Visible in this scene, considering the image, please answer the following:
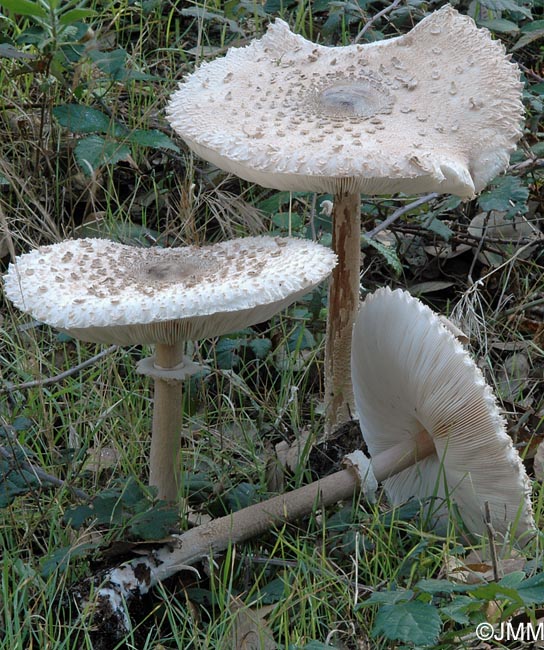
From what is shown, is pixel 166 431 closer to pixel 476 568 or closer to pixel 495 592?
pixel 476 568

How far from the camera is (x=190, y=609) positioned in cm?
258

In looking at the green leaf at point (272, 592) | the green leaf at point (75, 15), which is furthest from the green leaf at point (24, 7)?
the green leaf at point (272, 592)

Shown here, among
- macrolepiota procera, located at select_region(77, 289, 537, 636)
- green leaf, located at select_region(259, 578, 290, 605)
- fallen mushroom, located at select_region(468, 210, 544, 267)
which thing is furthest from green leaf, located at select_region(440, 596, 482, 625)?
fallen mushroom, located at select_region(468, 210, 544, 267)

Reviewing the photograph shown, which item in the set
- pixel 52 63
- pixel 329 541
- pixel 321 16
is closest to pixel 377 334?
pixel 329 541

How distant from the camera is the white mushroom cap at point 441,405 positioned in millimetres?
2611

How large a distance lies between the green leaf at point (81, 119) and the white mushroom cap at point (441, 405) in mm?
1712

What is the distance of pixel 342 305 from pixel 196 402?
2.91 ft

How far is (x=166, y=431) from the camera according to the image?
119 inches

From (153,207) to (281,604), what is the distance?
8.84 feet

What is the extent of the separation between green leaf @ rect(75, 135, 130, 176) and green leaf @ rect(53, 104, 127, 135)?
0.19 feet

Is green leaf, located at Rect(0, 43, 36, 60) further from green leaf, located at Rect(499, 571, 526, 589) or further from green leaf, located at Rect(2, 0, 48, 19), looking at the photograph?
green leaf, located at Rect(499, 571, 526, 589)

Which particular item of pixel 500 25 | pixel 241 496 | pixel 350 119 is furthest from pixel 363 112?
pixel 500 25

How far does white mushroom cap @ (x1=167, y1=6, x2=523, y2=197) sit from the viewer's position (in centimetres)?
267

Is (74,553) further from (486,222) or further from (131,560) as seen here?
(486,222)
